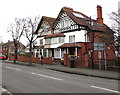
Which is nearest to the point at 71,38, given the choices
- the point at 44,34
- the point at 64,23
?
the point at 64,23

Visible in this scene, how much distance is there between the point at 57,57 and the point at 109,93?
87.8 ft

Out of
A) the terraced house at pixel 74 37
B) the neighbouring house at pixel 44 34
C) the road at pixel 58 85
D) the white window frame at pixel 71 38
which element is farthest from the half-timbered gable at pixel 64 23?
the road at pixel 58 85

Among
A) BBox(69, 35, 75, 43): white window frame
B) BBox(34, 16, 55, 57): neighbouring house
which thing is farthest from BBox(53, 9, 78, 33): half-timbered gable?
BBox(34, 16, 55, 57): neighbouring house

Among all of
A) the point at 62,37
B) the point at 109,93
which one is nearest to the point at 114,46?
the point at 109,93

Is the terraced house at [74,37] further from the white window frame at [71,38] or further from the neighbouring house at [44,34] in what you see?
the neighbouring house at [44,34]

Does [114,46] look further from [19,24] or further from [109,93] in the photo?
[19,24]

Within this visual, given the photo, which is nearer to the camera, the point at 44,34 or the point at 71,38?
the point at 71,38

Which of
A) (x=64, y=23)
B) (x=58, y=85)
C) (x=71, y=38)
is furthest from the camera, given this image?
(x=64, y=23)

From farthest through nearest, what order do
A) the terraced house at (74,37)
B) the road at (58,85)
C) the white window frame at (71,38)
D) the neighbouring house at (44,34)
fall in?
the neighbouring house at (44,34) → the white window frame at (71,38) → the terraced house at (74,37) → the road at (58,85)

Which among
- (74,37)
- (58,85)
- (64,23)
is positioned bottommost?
(58,85)

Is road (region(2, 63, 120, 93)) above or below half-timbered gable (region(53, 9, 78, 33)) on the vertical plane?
below

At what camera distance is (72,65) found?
21.4m

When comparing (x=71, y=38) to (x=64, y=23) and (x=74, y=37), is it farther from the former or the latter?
(x=64, y=23)

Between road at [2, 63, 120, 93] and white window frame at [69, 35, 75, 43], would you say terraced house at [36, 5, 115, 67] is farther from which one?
road at [2, 63, 120, 93]
